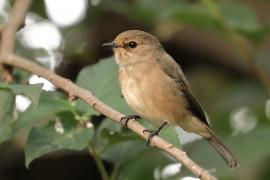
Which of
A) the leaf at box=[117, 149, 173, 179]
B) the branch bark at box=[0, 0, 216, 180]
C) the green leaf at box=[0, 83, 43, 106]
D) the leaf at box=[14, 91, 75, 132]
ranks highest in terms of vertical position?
the green leaf at box=[0, 83, 43, 106]

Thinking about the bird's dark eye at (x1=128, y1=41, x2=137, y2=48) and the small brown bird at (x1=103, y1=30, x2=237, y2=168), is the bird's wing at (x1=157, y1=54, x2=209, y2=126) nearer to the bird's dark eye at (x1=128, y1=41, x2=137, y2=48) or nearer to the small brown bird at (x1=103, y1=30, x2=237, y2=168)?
the small brown bird at (x1=103, y1=30, x2=237, y2=168)

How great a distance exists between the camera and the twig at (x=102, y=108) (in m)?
2.84

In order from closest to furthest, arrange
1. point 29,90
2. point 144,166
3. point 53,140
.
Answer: point 29,90 < point 53,140 < point 144,166

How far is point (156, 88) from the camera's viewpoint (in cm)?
444

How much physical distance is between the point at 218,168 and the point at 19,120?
4.40ft

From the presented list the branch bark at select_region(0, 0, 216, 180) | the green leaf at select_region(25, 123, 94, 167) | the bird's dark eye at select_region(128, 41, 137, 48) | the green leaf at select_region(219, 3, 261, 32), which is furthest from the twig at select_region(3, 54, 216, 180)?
the green leaf at select_region(219, 3, 261, 32)

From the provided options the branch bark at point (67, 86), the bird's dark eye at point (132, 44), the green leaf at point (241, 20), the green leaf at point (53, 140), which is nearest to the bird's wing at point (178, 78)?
the bird's dark eye at point (132, 44)

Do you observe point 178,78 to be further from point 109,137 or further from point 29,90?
point 29,90

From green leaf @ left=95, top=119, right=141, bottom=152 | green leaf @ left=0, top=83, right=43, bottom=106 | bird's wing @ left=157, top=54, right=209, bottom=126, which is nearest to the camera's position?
green leaf @ left=0, top=83, right=43, bottom=106

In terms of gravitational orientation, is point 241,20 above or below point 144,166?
above

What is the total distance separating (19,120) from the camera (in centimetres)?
348

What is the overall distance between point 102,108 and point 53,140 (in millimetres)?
349

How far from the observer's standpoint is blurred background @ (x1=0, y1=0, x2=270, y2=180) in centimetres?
350

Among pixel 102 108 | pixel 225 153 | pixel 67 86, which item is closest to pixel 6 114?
pixel 67 86
